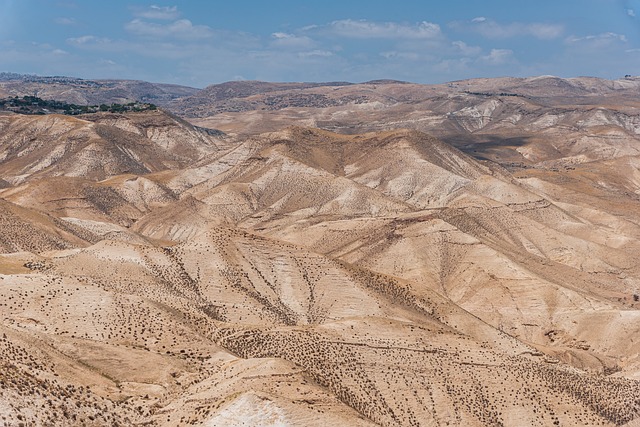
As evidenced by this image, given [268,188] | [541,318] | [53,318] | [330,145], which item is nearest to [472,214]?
[541,318]

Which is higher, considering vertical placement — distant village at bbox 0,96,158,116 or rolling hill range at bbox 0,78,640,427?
distant village at bbox 0,96,158,116

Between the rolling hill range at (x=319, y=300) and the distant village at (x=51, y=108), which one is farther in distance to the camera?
the distant village at (x=51, y=108)

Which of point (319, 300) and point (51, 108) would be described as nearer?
point (319, 300)

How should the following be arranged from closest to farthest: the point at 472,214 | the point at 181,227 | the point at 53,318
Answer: the point at 53,318 < the point at 472,214 < the point at 181,227

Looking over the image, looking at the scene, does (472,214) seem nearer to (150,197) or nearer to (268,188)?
(268,188)

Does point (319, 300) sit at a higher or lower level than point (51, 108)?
lower

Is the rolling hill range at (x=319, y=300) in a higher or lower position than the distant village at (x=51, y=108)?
lower

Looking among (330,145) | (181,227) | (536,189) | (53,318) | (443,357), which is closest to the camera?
(53,318)

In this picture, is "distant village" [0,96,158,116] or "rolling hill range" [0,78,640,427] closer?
"rolling hill range" [0,78,640,427]
